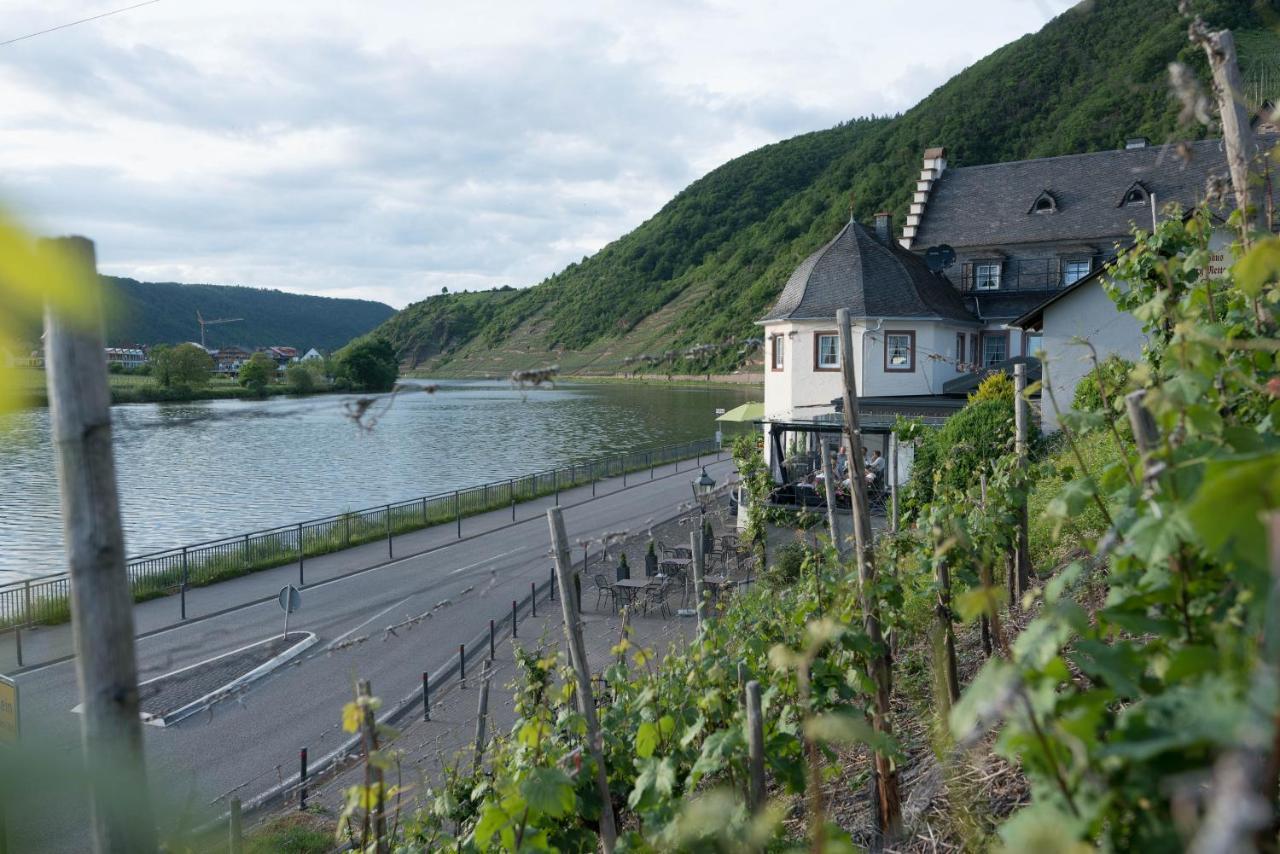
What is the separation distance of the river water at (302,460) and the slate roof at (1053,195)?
19494mm

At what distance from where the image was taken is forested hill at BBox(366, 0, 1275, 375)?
58875 millimetres

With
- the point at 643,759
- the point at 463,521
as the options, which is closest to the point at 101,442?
the point at 643,759

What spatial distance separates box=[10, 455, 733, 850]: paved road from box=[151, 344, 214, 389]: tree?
1.26 meters

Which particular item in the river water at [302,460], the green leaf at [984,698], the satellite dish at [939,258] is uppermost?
the satellite dish at [939,258]

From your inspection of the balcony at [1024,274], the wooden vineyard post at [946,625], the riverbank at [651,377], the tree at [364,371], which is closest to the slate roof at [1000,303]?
the balcony at [1024,274]

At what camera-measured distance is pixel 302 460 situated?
154 ft

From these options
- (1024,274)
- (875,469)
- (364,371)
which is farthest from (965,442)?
(1024,274)

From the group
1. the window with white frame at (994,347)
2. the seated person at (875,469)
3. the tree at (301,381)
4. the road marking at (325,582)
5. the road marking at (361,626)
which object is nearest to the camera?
the tree at (301,381)

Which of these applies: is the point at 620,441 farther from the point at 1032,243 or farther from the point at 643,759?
the point at 643,759

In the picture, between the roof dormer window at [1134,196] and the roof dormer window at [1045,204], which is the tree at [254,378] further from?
the roof dormer window at [1134,196]

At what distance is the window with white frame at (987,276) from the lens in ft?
105

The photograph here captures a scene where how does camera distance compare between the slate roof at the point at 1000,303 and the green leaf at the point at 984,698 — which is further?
the slate roof at the point at 1000,303

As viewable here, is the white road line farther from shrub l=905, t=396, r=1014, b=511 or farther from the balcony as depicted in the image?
the balcony

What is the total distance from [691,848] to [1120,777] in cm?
175
